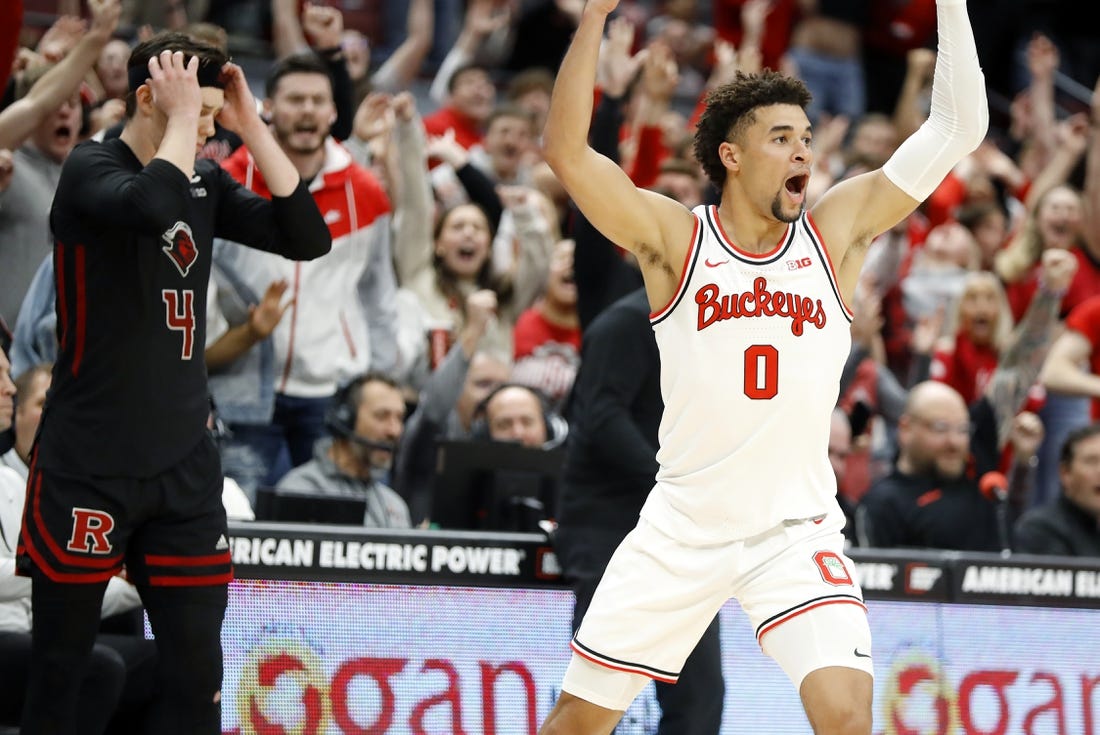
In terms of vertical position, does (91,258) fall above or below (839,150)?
below

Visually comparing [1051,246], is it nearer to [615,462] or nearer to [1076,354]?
[1076,354]

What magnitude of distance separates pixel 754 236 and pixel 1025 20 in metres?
11.4

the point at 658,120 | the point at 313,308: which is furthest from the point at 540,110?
the point at 313,308

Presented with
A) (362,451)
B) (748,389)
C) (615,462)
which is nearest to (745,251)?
(748,389)

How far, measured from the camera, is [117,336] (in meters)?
4.62

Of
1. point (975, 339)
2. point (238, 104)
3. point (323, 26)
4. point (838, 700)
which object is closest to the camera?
point (838, 700)

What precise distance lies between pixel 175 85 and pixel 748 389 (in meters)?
1.75

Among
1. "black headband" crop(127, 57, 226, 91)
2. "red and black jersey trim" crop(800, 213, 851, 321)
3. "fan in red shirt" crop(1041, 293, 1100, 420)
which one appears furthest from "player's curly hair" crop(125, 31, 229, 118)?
"fan in red shirt" crop(1041, 293, 1100, 420)

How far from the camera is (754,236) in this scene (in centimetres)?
481

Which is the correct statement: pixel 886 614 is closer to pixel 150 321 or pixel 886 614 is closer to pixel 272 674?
pixel 272 674

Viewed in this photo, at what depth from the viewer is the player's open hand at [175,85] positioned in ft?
15.1

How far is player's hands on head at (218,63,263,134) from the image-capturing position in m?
4.97

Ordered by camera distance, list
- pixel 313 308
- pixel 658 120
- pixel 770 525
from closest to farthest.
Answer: pixel 770 525 < pixel 313 308 < pixel 658 120

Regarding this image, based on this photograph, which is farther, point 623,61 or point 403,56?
point 403,56
